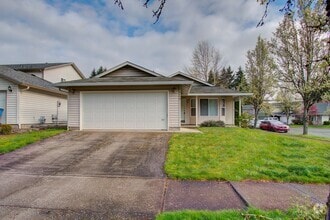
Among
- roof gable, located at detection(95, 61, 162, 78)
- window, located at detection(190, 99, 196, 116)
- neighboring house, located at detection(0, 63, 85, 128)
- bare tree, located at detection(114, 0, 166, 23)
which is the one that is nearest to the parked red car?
window, located at detection(190, 99, 196, 116)

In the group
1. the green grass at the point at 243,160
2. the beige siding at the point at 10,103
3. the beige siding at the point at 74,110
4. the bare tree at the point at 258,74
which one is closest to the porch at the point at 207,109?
the green grass at the point at 243,160

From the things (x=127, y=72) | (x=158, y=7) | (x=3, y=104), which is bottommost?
(x=3, y=104)

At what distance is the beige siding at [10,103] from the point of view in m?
13.7

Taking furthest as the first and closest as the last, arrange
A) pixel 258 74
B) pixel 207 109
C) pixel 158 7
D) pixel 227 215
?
pixel 258 74 < pixel 207 109 < pixel 227 215 < pixel 158 7

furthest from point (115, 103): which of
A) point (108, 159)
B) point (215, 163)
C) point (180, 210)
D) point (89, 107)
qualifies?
point (180, 210)

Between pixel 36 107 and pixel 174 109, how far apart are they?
33.2 ft

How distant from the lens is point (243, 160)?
724cm

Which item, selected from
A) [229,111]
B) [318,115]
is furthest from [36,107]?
[318,115]

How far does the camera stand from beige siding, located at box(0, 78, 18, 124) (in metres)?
13.7

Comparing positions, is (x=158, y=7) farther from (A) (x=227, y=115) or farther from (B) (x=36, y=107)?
(A) (x=227, y=115)

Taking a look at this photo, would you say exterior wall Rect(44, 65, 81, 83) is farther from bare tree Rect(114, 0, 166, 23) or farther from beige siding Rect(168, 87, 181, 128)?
bare tree Rect(114, 0, 166, 23)

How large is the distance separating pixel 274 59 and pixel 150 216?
2057 cm

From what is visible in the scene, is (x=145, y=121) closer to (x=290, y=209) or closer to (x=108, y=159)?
(x=108, y=159)

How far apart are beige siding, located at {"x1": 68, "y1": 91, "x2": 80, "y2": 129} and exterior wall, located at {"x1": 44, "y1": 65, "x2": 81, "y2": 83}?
440 inches
